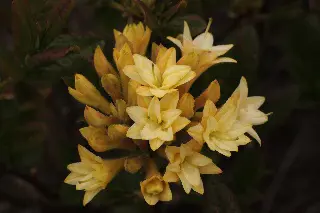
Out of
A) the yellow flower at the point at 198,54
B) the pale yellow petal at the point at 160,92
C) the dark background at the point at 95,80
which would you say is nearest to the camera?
the pale yellow petal at the point at 160,92

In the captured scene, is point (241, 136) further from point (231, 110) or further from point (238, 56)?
point (238, 56)

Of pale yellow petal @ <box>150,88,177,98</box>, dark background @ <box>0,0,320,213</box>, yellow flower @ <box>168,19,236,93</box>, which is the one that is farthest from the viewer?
dark background @ <box>0,0,320,213</box>

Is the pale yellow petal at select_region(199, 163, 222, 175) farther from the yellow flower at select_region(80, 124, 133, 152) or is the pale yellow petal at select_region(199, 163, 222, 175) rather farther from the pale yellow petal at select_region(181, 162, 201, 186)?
the yellow flower at select_region(80, 124, 133, 152)

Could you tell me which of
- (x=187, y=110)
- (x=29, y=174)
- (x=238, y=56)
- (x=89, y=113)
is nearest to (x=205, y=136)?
(x=187, y=110)

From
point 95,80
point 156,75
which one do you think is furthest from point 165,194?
point 95,80

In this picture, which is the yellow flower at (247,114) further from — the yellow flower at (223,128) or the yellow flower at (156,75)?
the yellow flower at (156,75)

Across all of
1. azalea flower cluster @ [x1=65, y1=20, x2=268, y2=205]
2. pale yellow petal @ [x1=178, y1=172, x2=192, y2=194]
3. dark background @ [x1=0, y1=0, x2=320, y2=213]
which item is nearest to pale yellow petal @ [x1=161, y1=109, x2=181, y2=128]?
azalea flower cluster @ [x1=65, y1=20, x2=268, y2=205]

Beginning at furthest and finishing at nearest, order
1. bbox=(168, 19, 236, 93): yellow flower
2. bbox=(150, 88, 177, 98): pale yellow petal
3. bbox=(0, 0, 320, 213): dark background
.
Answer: bbox=(0, 0, 320, 213): dark background → bbox=(168, 19, 236, 93): yellow flower → bbox=(150, 88, 177, 98): pale yellow petal

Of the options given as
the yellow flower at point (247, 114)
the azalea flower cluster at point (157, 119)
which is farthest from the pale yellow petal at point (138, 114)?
the yellow flower at point (247, 114)
